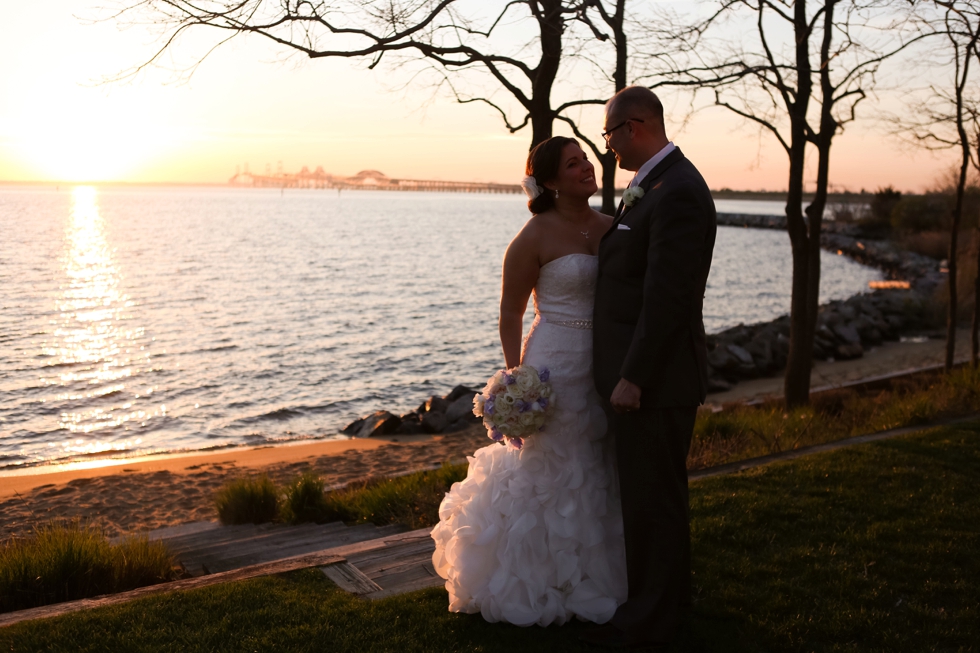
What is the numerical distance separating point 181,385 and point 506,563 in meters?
15.8

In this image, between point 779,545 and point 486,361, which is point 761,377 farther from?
point 779,545

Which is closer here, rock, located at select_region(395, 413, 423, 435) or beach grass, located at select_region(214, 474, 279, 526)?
beach grass, located at select_region(214, 474, 279, 526)

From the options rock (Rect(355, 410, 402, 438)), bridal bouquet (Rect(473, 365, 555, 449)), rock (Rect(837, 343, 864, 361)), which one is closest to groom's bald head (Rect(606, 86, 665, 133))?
bridal bouquet (Rect(473, 365, 555, 449))

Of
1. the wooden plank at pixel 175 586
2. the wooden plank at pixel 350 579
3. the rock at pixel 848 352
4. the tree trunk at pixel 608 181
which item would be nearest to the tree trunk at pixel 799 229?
the tree trunk at pixel 608 181

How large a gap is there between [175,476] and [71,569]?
6686 millimetres

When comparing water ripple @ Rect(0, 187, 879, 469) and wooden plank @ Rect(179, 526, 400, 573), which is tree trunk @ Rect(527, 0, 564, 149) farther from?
water ripple @ Rect(0, 187, 879, 469)

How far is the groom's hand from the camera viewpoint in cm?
365

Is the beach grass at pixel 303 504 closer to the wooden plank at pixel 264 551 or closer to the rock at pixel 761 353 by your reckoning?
the wooden plank at pixel 264 551

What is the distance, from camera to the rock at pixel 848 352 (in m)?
21.0

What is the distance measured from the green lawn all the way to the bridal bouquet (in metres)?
0.98

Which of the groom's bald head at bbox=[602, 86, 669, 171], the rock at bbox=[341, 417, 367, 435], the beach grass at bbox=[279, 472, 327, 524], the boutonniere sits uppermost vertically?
the groom's bald head at bbox=[602, 86, 669, 171]

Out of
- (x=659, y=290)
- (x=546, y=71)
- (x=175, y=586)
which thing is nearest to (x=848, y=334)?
(x=546, y=71)

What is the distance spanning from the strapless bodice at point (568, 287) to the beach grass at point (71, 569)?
3215 mm

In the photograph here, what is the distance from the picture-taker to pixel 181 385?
1811 centimetres
